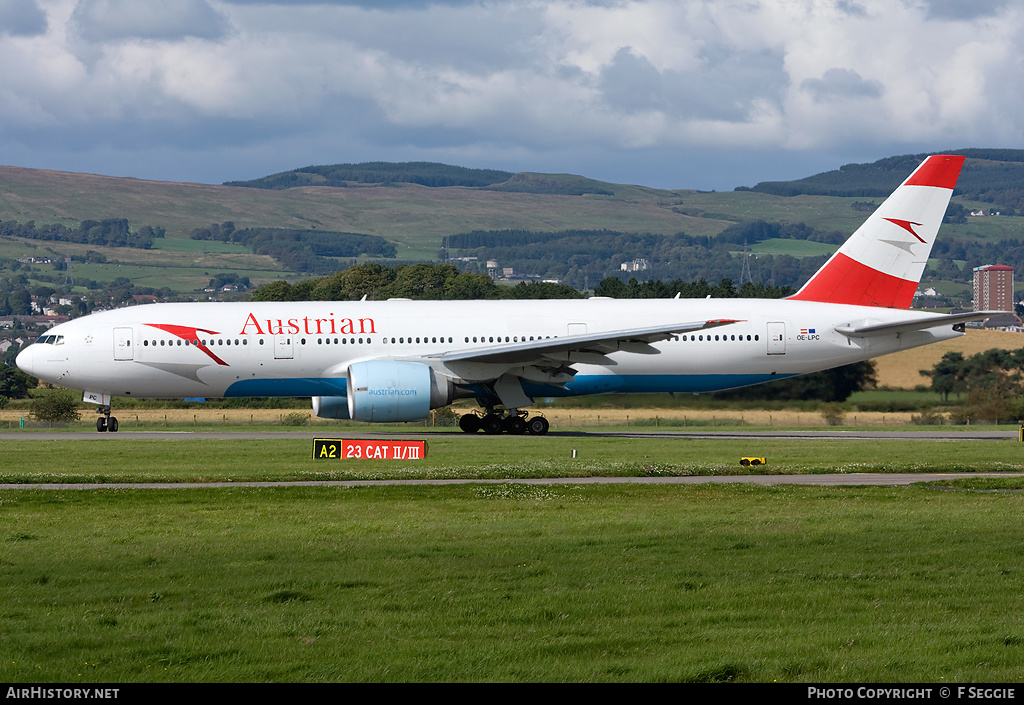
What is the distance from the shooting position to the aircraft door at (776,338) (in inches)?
1490

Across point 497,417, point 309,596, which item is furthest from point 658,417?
point 309,596

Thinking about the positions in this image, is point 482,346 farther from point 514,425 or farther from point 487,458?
point 487,458

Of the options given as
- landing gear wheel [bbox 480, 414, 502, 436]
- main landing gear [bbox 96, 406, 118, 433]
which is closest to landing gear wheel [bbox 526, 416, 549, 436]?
landing gear wheel [bbox 480, 414, 502, 436]

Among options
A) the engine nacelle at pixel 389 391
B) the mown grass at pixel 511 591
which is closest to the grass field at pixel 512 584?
the mown grass at pixel 511 591

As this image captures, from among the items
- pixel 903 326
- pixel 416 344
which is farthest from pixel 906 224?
pixel 416 344

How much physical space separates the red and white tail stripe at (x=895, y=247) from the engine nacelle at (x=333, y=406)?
1652 cm

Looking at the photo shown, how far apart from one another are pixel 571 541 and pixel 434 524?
2.45 meters

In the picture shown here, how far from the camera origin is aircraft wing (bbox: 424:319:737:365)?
3425 cm

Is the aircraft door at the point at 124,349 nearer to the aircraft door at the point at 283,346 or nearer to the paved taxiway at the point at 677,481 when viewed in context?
the aircraft door at the point at 283,346

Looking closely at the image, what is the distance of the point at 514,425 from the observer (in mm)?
37469

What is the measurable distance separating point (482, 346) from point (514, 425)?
9.31ft

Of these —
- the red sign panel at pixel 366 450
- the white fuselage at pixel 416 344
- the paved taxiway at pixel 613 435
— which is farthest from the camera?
the white fuselage at pixel 416 344

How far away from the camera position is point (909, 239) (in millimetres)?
39562
